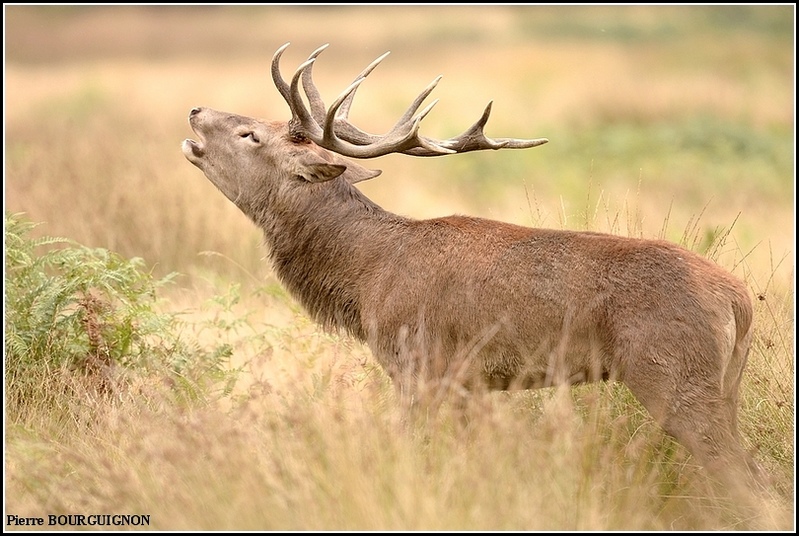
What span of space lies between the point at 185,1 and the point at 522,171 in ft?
75.7

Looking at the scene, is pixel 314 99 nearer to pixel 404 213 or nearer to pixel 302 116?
pixel 302 116

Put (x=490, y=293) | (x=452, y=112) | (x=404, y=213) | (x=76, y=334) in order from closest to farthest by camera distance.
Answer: (x=490, y=293) < (x=76, y=334) < (x=404, y=213) < (x=452, y=112)

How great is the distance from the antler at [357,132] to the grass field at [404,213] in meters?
1.03

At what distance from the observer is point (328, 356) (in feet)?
23.6

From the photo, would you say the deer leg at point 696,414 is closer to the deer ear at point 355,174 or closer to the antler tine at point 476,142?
the antler tine at point 476,142

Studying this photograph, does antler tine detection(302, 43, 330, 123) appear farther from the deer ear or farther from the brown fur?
the deer ear

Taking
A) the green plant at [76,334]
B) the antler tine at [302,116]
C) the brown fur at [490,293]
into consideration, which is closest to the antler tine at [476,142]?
the brown fur at [490,293]

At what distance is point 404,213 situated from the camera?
42.0ft

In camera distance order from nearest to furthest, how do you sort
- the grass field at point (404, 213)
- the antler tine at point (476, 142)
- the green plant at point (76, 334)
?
the grass field at point (404, 213)
the antler tine at point (476, 142)
the green plant at point (76, 334)

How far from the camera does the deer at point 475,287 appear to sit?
5.14 metres

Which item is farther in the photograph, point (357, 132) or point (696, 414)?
point (357, 132)

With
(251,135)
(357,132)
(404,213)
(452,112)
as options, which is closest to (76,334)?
(251,135)

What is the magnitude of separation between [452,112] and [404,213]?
791 centimetres

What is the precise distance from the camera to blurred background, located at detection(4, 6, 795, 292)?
420 inches
